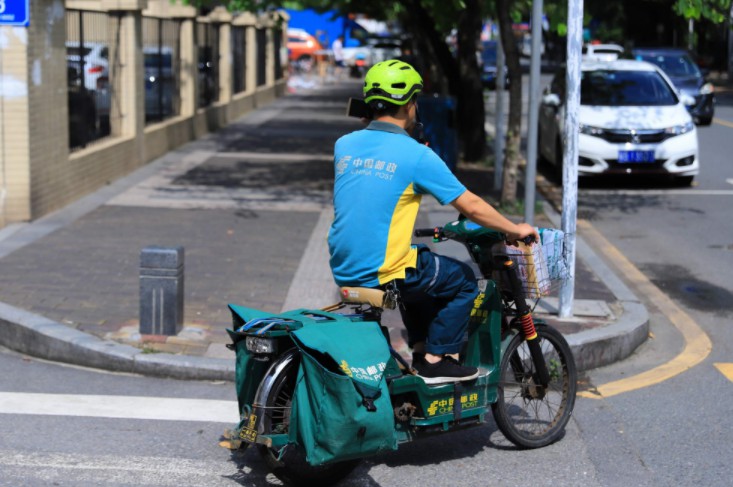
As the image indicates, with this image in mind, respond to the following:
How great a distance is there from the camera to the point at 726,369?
24.7 feet

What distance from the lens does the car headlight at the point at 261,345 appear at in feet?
15.7

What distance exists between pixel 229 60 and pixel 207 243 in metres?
16.2

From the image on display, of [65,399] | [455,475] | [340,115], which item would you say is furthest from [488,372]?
[340,115]

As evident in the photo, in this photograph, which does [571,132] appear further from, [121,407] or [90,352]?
[121,407]

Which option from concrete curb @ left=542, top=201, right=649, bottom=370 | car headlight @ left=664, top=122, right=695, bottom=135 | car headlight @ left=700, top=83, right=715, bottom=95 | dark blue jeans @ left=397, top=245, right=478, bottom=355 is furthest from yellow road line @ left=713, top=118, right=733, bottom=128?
dark blue jeans @ left=397, top=245, right=478, bottom=355

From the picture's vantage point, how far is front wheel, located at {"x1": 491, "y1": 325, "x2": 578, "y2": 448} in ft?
18.7

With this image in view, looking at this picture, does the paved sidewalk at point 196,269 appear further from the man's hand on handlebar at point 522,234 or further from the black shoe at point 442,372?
the man's hand on handlebar at point 522,234

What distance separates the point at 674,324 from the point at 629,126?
7602 mm

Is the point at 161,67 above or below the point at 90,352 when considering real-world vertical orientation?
above

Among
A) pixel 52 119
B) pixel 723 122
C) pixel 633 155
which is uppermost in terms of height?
pixel 52 119

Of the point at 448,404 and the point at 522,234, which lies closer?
the point at 522,234

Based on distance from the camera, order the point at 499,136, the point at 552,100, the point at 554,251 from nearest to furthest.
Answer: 1. the point at 554,251
2. the point at 499,136
3. the point at 552,100

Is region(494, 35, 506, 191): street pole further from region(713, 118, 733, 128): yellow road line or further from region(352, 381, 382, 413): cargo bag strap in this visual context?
region(713, 118, 733, 128): yellow road line

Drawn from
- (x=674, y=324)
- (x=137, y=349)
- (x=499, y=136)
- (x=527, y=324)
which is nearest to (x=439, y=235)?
(x=527, y=324)
